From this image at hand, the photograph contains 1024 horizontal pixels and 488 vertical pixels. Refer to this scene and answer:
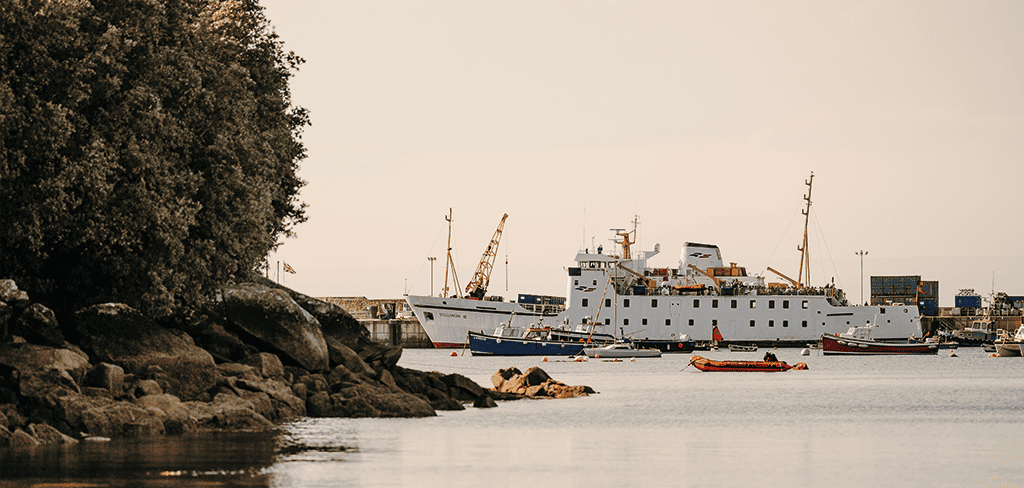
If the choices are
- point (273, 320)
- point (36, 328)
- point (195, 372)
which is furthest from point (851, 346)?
point (36, 328)

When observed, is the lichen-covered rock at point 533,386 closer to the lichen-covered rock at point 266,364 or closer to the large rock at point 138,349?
the lichen-covered rock at point 266,364

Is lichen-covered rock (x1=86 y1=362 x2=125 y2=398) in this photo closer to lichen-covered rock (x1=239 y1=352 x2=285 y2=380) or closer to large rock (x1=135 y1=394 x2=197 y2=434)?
large rock (x1=135 y1=394 x2=197 y2=434)

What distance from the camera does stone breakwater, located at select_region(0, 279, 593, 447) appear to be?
92.2ft

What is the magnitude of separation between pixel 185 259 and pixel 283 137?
11.5 meters

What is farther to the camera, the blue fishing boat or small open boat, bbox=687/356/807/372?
the blue fishing boat

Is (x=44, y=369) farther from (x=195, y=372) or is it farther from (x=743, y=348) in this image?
(x=743, y=348)

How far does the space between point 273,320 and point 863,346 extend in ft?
279

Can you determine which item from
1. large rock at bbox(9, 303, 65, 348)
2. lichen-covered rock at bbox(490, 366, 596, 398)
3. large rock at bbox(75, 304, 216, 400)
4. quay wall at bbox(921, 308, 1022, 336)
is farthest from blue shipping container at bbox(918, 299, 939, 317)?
large rock at bbox(9, 303, 65, 348)

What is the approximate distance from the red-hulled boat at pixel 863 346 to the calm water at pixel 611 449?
56.9 meters

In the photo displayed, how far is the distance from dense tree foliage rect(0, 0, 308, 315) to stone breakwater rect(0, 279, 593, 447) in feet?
4.28

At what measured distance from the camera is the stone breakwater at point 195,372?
28.1 metres

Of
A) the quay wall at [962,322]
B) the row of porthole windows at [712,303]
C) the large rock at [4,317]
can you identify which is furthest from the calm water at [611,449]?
the quay wall at [962,322]

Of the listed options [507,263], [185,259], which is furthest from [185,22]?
[507,263]

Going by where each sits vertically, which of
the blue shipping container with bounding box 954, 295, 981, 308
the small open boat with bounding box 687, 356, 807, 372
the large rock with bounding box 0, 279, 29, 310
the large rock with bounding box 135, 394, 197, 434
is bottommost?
the small open boat with bounding box 687, 356, 807, 372
